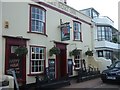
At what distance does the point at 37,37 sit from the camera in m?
13.6

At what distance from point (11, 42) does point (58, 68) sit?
5.43 metres

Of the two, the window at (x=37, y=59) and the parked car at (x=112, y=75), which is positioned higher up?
the window at (x=37, y=59)

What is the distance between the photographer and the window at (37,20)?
13477 mm

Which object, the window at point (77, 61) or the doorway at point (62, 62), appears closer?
the doorway at point (62, 62)

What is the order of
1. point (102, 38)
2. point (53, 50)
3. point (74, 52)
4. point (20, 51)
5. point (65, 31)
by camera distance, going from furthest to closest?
1. point (102, 38)
2. point (74, 52)
3. point (65, 31)
4. point (53, 50)
5. point (20, 51)

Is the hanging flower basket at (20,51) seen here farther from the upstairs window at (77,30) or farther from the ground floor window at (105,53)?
the ground floor window at (105,53)

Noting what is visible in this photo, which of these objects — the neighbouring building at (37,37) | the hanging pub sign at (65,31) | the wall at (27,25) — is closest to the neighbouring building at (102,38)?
the neighbouring building at (37,37)

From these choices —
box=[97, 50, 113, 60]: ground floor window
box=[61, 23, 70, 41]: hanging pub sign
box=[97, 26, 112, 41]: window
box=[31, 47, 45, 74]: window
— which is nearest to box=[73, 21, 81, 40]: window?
box=[61, 23, 70, 41]: hanging pub sign

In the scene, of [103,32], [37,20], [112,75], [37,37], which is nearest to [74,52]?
[112,75]

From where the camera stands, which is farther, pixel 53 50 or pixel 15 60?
pixel 53 50

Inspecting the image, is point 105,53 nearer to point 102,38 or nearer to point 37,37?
point 102,38

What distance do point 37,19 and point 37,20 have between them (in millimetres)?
66

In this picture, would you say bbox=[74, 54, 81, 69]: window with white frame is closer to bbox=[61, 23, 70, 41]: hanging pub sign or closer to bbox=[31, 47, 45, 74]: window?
bbox=[61, 23, 70, 41]: hanging pub sign

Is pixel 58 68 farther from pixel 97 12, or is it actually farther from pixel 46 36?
pixel 97 12
